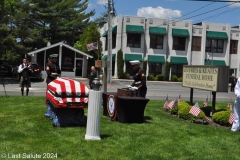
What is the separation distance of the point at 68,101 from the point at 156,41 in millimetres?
35723

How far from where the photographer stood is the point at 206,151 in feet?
21.6

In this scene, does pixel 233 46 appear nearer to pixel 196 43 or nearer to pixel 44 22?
pixel 196 43

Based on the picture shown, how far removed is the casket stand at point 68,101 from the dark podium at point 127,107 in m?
1.13

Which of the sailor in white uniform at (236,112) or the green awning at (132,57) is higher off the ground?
the green awning at (132,57)

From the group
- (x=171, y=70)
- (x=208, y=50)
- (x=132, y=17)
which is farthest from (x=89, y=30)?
(x=208, y=50)

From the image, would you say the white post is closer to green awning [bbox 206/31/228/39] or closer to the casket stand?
the casket stand

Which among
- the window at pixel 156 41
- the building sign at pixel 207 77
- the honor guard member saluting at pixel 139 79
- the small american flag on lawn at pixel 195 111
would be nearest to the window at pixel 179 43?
the window at pixel 156 41

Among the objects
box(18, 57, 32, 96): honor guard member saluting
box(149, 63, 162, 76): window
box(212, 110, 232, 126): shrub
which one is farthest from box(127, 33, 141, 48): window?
box(212, 110, 232, 126): shrub

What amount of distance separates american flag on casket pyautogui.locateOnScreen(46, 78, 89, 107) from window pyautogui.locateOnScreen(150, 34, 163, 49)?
34930mm

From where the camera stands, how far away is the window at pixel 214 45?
146ft

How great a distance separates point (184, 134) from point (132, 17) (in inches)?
1356

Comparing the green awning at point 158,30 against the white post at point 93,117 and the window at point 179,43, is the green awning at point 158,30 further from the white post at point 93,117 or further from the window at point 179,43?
the white post at point 93,117

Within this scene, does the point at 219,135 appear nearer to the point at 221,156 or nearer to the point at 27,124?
the point at 221,156

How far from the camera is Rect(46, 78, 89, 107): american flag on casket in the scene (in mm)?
7719
